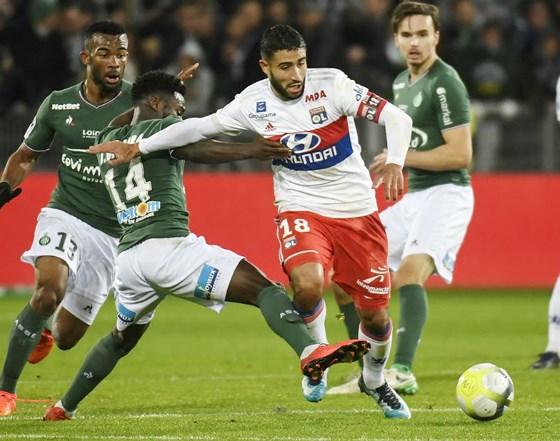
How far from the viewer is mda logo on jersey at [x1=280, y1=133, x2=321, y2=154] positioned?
283 inches

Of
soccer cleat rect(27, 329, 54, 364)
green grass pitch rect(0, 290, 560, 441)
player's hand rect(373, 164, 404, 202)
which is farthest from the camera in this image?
soccer cleat rect(27, 329, 54, 364)

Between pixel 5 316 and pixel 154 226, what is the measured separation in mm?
7131

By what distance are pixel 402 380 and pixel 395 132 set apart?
2107mm

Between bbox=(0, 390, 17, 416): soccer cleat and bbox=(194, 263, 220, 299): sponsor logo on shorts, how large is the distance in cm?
157

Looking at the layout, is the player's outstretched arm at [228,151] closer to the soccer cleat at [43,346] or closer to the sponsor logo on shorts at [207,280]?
the sponsor logo on shorts at [207,280]

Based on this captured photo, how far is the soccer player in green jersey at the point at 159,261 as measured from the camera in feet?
22.0

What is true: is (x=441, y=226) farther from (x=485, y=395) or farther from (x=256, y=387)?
(x=485, y=395)

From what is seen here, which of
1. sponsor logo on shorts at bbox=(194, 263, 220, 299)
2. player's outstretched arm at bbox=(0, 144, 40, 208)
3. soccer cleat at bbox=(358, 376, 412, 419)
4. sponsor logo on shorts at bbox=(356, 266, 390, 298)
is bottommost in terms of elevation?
soccer cleat at bbox=(358, 376, 412, 419)

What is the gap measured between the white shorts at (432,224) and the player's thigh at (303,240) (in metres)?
1.85

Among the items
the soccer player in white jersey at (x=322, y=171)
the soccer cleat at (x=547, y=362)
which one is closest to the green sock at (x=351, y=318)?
the soccer player in white jersey at (x=322, y=171)

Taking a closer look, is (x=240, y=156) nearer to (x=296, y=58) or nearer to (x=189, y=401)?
(x=296, y=58)

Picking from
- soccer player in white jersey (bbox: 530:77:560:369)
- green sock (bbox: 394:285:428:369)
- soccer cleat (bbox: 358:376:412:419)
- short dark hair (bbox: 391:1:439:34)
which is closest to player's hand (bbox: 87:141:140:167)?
soccer cleat (bbox: 358:376:412:419)

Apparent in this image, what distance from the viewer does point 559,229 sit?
1638cm

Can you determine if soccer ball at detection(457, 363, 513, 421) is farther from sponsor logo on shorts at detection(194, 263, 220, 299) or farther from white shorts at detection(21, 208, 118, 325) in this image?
white shorts at detection(21, 208, 118, 325)
